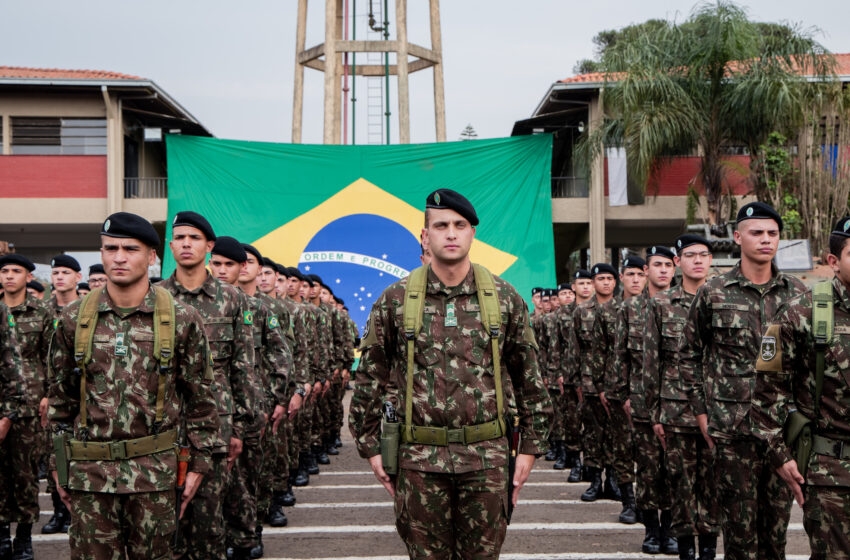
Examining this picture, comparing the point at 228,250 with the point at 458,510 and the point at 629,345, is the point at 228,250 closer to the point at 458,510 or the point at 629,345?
the point at 458,510

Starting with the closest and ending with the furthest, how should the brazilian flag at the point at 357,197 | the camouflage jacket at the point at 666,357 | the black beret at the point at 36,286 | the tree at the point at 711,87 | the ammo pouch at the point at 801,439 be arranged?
the ammo pouch at the point at 801,439 < the camouflage jacket at the point at 666,357 < the black beret at the point at 36,286 < the tree at the point at 711,87 < the brazilian flag at the point at 357,197

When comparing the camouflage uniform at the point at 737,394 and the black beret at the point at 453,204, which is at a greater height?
the black beret at the point at 453,204

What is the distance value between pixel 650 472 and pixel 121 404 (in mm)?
4253

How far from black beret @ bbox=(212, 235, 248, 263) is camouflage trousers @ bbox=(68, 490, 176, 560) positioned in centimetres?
248

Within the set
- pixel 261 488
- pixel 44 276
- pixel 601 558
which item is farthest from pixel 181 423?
pixel 44 276

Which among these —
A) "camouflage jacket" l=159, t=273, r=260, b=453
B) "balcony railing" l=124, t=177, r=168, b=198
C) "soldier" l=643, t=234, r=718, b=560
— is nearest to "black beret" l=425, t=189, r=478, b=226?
"camouflage jacket" l=159, t=273, r=260, b=453

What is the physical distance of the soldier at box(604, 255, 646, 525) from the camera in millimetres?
7492

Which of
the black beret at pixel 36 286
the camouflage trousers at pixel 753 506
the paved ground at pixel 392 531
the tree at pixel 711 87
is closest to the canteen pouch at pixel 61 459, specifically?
the paved ground at pixel 392 531

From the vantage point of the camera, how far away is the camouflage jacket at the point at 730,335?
5.25 meters

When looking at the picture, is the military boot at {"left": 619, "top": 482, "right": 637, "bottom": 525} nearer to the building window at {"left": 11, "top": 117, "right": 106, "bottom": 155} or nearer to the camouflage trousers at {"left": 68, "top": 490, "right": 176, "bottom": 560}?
the camouflage trousers at {"left": 68, "top": 490, "right": 176, "bottom": 560}

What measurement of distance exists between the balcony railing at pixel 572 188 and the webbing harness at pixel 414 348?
1874 centimetres

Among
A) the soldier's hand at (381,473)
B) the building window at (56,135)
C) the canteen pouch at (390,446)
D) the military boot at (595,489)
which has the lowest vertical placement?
the military boot at (595,489)

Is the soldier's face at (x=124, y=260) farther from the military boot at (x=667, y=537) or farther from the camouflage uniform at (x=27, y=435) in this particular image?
the military boot at (x=667, y=537)

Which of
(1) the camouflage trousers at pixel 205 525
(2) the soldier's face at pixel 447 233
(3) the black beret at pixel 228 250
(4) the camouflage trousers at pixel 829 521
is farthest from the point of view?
(3) the black beret at pixel 228 250
